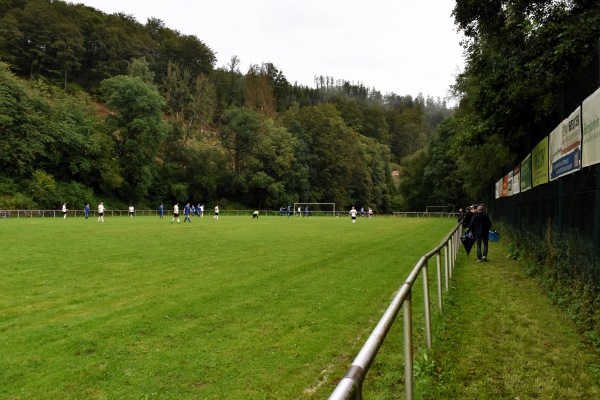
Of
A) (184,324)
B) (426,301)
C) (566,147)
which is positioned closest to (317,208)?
(566,147)

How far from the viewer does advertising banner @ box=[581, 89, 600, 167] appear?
6.09 meters

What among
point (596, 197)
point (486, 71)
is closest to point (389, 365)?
point (596, 197)

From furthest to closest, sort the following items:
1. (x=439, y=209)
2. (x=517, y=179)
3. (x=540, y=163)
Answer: (x=439, y=209) → (x=517, y=179) → (x=540, y=163)

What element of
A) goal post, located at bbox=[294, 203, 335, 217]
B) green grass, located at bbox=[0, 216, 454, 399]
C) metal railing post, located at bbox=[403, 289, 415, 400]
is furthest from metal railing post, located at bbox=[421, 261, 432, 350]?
goal post, located at bbox=[294, 203, 335, 217]

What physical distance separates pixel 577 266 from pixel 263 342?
17.5 ft

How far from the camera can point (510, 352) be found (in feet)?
17.3

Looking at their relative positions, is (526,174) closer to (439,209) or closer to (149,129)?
(149,129)

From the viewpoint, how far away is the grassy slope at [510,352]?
4.23 m

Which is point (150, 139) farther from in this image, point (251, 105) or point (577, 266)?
point (577, 266)

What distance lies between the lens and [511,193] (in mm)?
18219

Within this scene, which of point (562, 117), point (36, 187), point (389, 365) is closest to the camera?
point (389, 365)

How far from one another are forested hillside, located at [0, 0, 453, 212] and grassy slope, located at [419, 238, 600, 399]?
47.7 m

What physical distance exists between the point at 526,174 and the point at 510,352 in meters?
9.75

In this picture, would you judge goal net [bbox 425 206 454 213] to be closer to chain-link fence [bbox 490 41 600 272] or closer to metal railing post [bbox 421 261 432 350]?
chain-link fence [bbox 490 41 600 272]
